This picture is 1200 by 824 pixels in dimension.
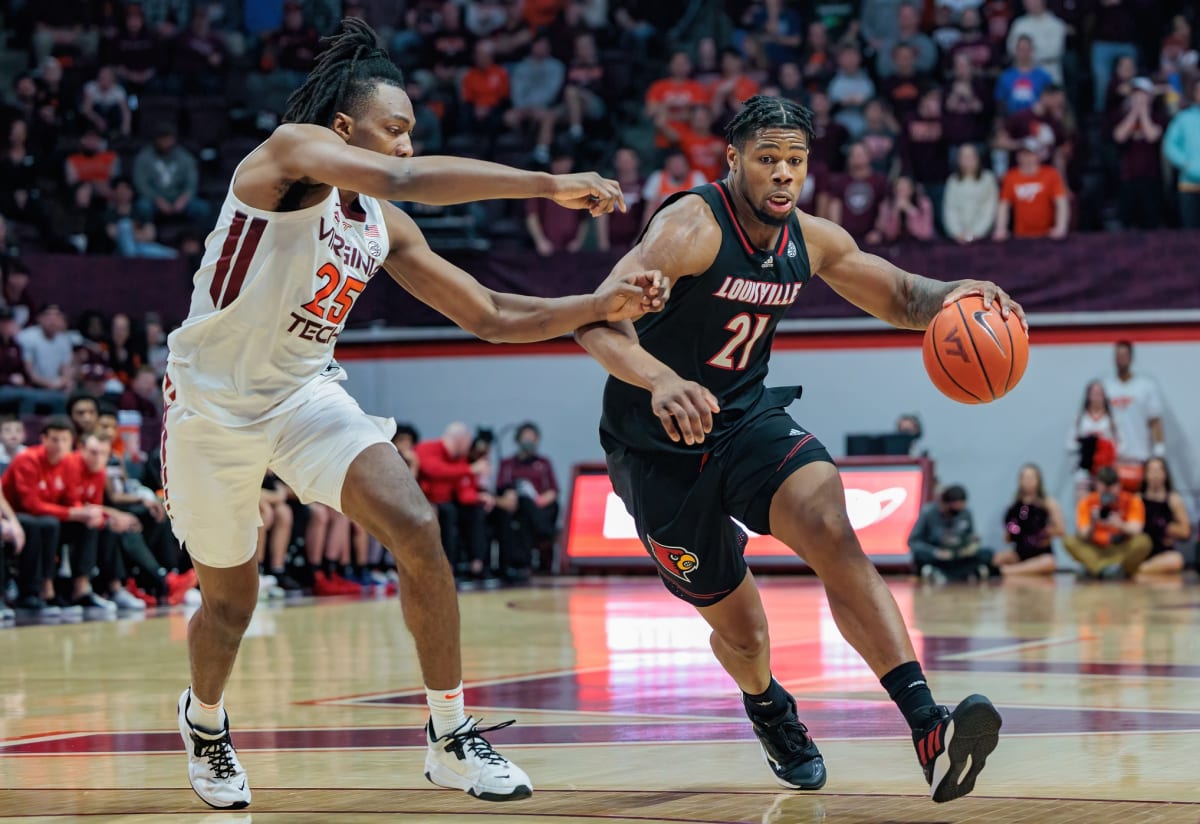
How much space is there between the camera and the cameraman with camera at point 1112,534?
17.0 m

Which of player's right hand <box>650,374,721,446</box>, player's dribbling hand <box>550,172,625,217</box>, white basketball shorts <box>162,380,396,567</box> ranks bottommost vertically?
white basketball shorts <box>162,380,396,567</box>

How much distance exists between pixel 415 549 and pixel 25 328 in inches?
498

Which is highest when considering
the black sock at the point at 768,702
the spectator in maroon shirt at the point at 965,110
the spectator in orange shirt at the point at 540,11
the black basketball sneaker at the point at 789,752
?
the spectator in orange shirt at the point at 540,11

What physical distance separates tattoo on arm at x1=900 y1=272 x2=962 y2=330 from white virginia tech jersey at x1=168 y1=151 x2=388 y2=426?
5.79 feet

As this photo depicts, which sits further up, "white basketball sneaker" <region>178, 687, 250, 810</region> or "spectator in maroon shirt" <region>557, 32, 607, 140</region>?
"spectator in maroon shirt" <region>557, 32, 607, 140</region>

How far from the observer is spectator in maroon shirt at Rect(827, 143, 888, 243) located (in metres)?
18.2

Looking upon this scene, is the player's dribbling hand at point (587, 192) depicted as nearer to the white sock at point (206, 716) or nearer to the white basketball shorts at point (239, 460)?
the white basketball shorts at point (239, 460)

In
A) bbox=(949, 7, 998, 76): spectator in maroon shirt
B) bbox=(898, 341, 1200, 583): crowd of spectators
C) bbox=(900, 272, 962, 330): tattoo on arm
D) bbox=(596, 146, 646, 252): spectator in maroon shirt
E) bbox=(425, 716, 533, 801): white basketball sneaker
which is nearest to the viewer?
bbox=(425, 716, 533, 801): white basketball sneaker

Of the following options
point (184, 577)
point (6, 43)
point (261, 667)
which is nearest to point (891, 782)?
point (261, 667)

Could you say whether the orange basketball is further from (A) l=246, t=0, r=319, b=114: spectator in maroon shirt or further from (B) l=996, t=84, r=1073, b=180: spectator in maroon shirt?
(A) l=246, t=0, r=319, b=114: spectator in maroon shirt

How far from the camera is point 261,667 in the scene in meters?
9.34

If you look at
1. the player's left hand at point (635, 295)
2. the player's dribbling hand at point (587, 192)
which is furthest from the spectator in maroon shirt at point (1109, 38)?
the player's dribbling hand at point (587, 192)

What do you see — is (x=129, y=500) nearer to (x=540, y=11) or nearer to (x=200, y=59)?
(x=200, y=59)

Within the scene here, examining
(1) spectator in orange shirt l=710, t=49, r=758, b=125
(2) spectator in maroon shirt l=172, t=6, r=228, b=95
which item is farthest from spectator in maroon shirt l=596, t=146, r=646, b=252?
(2) spectator in maroon shirt l=172, t=6, r=228, b=95
